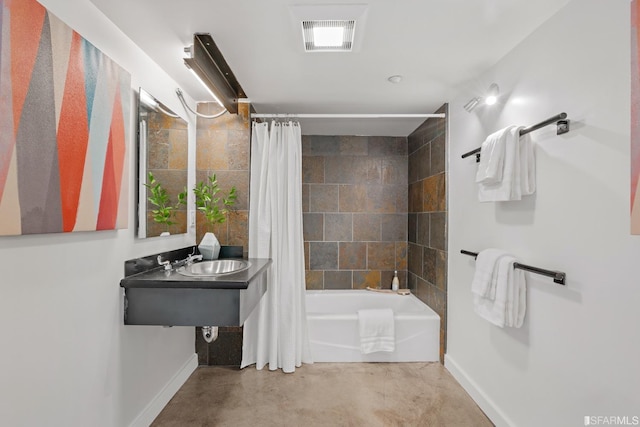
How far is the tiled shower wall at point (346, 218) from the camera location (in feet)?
12.9

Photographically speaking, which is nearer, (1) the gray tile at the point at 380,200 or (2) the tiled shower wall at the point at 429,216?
(2) the tiled shower wall at the point at 429,216

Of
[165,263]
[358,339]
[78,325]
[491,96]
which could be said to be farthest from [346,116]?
[78,325]

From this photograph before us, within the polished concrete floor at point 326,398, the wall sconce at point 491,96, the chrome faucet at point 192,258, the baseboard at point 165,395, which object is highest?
the wall sconce at point 491,96

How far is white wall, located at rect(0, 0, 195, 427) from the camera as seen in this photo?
1.19 metres

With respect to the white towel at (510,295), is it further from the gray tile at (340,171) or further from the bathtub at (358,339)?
the gray tile at (340,171)

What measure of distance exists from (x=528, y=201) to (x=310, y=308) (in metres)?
2.56

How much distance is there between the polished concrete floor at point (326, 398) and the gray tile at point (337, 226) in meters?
1.45

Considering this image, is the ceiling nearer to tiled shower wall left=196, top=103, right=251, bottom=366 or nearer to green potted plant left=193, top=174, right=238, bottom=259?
tiled shower wall left=196, top=103, right=251, bottom=366

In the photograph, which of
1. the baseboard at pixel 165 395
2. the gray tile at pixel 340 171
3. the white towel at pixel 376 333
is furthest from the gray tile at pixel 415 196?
the baseboard at pixel 165 395

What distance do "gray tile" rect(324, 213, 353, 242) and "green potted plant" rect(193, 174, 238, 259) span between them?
1.37m

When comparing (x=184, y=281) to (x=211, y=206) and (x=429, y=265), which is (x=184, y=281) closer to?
(x=211, y=206)

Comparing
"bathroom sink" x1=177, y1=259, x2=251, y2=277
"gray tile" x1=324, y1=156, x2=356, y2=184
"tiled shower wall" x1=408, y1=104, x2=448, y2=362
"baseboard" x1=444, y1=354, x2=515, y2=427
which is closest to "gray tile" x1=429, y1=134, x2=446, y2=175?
"tiled shower wall" x1=408, y1=104, x2=448, y2=362

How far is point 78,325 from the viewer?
150 centimetres

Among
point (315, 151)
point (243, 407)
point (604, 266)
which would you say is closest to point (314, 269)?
point (315, 151)
